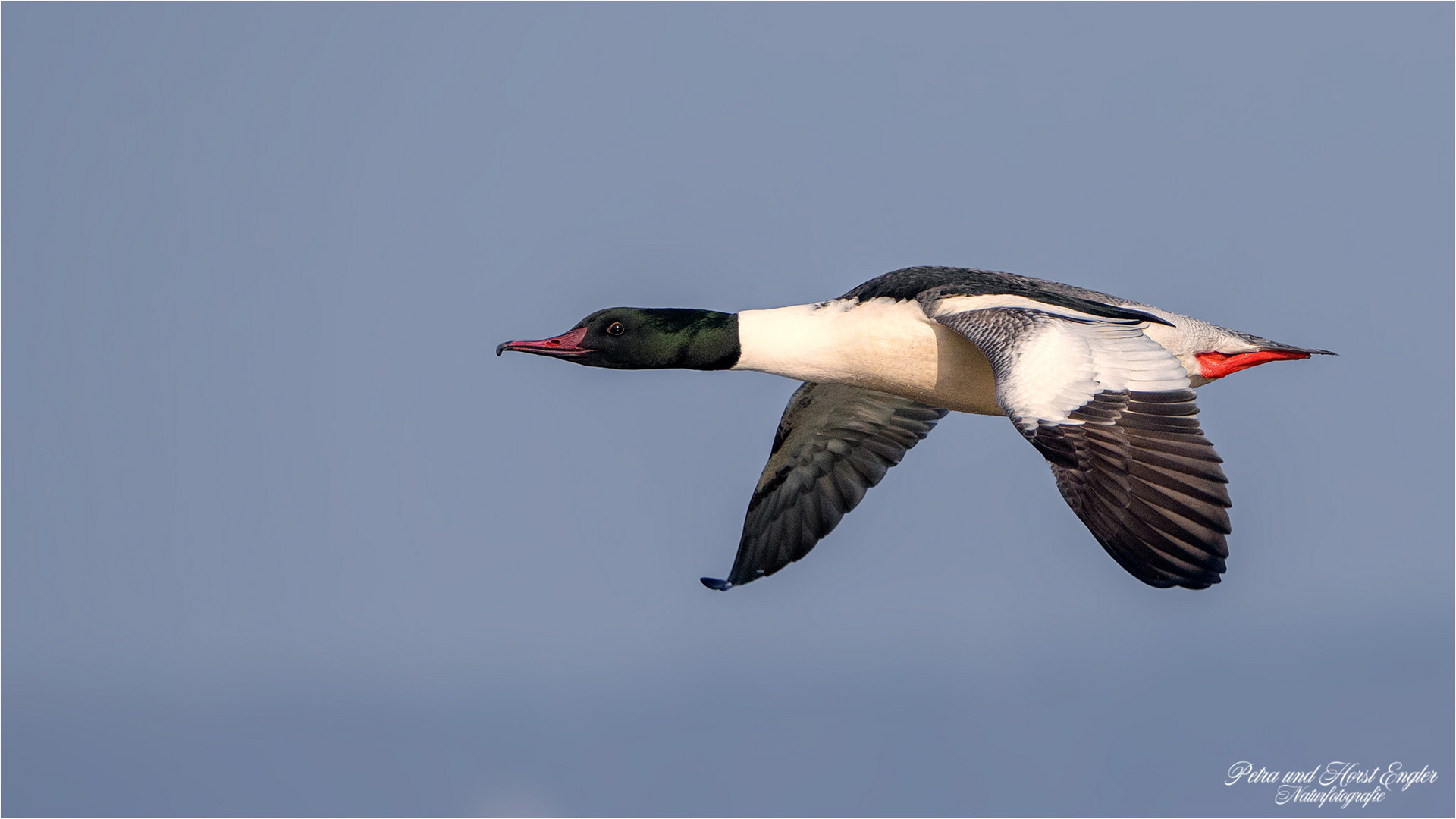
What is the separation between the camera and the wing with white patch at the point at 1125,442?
6.55 metres

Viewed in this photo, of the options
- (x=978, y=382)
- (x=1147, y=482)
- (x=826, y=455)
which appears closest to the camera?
(x=1147, y=482)

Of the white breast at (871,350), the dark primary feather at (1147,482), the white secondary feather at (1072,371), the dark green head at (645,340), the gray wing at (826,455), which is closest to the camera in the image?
the dark primary feather at (1147,482)

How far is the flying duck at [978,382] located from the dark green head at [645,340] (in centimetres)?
1

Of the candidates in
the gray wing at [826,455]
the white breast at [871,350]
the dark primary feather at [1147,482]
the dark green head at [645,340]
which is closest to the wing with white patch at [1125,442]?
the dark primary feather at [1147,482]

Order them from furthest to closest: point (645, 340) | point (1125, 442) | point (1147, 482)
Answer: point (645, 340), point (1125, 442), point (1147, 482)

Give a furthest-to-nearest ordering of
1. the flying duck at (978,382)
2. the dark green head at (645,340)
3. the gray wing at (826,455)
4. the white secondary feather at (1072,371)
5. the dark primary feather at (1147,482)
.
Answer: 1. the gray wing at (826,455)
2. the dark green head at (645,340)
3. the white secondary feather at (1072,371)
4. the flying duck at (978,382)
5. the dark primary feather at (1147,482)

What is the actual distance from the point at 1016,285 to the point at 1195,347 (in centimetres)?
144

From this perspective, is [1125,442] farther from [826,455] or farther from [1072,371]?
[826,455]

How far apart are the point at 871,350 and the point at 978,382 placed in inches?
30.6

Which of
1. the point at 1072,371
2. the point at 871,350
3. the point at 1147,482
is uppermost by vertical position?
the point at 871,350

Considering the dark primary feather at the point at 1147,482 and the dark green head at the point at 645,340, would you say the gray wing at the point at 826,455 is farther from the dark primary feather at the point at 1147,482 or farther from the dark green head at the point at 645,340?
the dark primary feather at the point at 1147,482

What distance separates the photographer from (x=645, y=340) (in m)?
9.39

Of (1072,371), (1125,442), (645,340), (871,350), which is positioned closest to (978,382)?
(871,350)

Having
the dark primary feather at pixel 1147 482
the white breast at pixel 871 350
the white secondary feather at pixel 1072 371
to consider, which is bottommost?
the dark primary feather at pixel 1147 482
